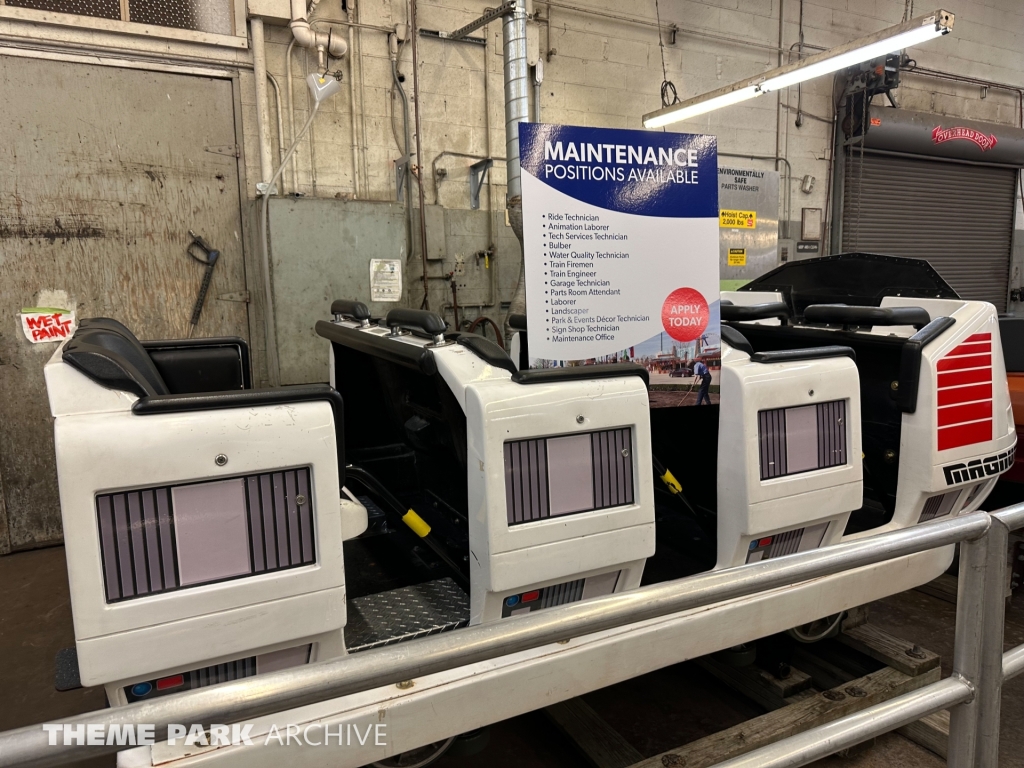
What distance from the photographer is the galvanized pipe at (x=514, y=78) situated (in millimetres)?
4219

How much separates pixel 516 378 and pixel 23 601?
9.15 feet

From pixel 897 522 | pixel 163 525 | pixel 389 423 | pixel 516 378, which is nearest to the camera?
pixel 163 525

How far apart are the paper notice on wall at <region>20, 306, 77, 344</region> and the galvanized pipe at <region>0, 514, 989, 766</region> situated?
3.44m

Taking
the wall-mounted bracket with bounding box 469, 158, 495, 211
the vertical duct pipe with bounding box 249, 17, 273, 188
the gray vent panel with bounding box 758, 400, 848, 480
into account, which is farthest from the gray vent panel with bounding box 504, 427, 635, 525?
the wall-mounted bracket with bounding box 469, 158, 495, 211

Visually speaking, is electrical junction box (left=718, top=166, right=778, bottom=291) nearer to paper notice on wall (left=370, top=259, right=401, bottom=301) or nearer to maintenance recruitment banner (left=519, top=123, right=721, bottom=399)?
paper notice on wall (left=370, top=259, right=401, bottom=301)

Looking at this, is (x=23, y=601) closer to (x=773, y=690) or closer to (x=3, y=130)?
(x=3, y=130)

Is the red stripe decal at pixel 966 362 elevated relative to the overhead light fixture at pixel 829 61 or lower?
lower

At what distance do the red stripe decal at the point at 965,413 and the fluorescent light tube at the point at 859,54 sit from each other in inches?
94.6

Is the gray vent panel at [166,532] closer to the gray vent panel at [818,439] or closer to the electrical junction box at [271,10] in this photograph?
the gray vent panel at [818,439]

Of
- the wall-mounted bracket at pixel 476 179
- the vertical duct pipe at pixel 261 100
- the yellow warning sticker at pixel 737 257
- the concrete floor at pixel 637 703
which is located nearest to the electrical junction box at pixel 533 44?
the wall-mounted bracket at pixel 476 179

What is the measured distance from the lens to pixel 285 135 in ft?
13.4

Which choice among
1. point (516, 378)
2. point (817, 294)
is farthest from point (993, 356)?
point (516, 378)

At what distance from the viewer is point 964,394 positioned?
200 cm

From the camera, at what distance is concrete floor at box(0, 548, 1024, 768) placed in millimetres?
1934
